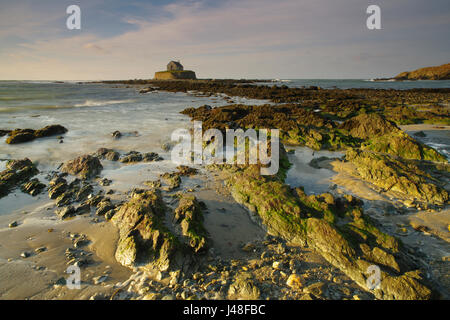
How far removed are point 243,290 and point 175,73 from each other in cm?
13565

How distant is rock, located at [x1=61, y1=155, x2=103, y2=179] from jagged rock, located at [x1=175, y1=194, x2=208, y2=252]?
4858 mm

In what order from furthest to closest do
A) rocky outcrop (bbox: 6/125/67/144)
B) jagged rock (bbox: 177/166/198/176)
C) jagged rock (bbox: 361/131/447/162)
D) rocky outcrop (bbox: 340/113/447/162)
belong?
rocky outcrop (bbox: 6/125/67/144)
rocky outcrop (bbox: 340/113/447/162)
jagged rock (bbox: 361/131/447/162)
jagged rock (bbox: 177/166/198/176)

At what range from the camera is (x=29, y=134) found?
1384 centimetres

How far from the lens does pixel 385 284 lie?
143 inches

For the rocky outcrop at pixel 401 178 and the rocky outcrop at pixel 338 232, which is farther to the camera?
the rocky outcrop at pixel 401 178

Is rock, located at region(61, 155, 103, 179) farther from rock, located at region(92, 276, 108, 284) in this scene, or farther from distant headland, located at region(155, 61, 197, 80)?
distant headland, located at region(155, 61, 197, 80)

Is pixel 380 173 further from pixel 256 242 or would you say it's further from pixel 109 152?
pixel 109 152

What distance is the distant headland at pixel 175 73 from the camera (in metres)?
127

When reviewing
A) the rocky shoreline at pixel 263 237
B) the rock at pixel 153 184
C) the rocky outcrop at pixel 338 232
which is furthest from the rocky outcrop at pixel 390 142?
the rock at pixel 153 184

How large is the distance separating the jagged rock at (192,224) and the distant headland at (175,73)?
434 ft

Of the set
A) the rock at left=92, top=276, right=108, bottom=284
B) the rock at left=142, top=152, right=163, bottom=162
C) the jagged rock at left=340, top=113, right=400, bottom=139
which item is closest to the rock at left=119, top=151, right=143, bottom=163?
the rock at left=142, top=152, right=163, bottom=162

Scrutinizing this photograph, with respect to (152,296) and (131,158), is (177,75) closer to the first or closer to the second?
(131,158)

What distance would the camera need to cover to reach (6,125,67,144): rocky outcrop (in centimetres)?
1316

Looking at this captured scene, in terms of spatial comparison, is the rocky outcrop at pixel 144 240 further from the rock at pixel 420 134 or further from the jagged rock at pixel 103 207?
the rock at pixel 420 134
